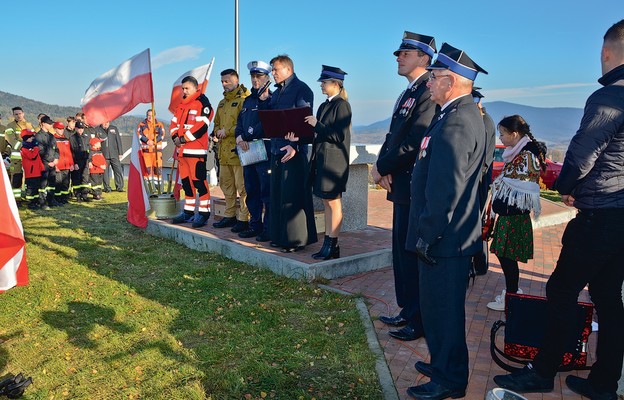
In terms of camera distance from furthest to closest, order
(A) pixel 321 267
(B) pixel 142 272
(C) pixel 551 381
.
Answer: (B) pixel 142 272, (A) pixel 321 267, (C) pixel 551 381

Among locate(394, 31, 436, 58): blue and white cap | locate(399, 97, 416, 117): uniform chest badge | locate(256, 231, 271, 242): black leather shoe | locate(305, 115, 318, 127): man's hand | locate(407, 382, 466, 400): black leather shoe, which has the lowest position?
locate(407, 382, 466, 400): black leather shoe

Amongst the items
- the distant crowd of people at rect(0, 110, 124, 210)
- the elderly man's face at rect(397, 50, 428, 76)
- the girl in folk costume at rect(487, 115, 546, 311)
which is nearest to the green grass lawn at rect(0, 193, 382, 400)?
the girl in folk costume at rect(487, 115, 546, 311)

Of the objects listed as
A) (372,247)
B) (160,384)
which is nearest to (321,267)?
(372,247)

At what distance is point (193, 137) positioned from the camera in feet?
25.1

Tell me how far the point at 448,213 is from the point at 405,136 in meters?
1.41

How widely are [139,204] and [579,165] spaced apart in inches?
281

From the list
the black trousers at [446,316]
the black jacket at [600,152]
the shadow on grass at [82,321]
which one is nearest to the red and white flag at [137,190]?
the shadow on grass at [82,321]

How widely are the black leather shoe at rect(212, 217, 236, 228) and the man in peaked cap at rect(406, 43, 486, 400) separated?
16.7 feet

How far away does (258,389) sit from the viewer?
11.2ft

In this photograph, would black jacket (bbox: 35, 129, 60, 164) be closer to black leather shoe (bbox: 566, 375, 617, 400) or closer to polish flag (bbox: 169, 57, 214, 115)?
polish flag (bbox: 169, 57, 214, 115)

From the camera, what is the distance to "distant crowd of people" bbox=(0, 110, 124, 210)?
1100 centimetres

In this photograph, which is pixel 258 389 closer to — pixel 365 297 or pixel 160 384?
pixel 160 384

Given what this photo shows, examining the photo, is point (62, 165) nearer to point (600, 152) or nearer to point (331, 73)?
point (331, 73)

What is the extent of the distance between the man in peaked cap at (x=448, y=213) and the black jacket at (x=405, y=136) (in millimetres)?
848
